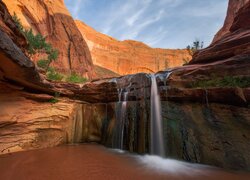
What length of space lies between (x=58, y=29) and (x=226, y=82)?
79.2 ft

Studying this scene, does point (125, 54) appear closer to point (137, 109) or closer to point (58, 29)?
point (58, 29)

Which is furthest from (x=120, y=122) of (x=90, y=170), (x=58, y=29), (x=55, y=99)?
(x=58, y=29)

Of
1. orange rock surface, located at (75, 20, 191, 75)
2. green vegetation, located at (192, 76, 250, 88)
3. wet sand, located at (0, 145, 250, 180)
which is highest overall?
orange rock surface, located at (75, 20, 191, 75)

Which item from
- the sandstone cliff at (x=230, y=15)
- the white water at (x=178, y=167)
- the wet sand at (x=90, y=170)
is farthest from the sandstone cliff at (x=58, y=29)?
the white water at (x=178, y=167)

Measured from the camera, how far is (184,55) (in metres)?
55.2

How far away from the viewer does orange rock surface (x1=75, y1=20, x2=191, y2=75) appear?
141ft

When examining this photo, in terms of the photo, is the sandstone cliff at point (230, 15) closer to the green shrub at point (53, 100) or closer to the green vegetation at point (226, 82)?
the green vegetation at point (226, 82)

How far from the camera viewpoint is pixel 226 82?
5340 millimetres

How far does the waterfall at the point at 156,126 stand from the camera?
210 inches

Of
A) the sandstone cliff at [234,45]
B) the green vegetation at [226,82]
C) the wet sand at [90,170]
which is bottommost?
the wet sand at [90,170]

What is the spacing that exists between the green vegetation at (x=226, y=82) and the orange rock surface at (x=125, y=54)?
36978mm

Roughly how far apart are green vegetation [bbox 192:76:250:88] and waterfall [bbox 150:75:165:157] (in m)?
1.55

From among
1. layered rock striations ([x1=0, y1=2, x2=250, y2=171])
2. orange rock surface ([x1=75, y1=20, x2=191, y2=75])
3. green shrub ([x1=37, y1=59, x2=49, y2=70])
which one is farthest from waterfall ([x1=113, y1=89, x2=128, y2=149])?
orange rock surface ([x1=75, y1=20, x2=191, y2=75])

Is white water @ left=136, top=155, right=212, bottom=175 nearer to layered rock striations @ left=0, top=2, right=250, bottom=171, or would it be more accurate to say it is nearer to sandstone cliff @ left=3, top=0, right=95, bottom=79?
layered rock striations @ left=0, top=2, right=250, bottom=171
